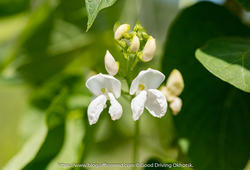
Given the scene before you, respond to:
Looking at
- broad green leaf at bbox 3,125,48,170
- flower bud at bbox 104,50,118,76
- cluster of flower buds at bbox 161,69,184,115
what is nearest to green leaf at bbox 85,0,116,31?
flower bud at bbox 104,50,118,76

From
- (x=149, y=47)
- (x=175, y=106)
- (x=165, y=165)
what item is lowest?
(x=165, y=165)

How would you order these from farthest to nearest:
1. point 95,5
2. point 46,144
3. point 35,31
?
point 35,31, point 46,144, point 95,5

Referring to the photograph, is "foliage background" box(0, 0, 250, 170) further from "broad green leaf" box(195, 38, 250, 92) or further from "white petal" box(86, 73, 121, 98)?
"white petal" box(86, 73, 121, 98)

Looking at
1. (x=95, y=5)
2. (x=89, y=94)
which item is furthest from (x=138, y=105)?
(x=89, y=94)

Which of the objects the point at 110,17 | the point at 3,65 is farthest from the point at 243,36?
the point at 3,65

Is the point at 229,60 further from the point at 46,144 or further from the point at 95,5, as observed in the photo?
the point at 46,144

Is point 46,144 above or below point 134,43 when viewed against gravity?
below

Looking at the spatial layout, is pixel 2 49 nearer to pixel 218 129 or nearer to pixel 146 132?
pixel 146 132
